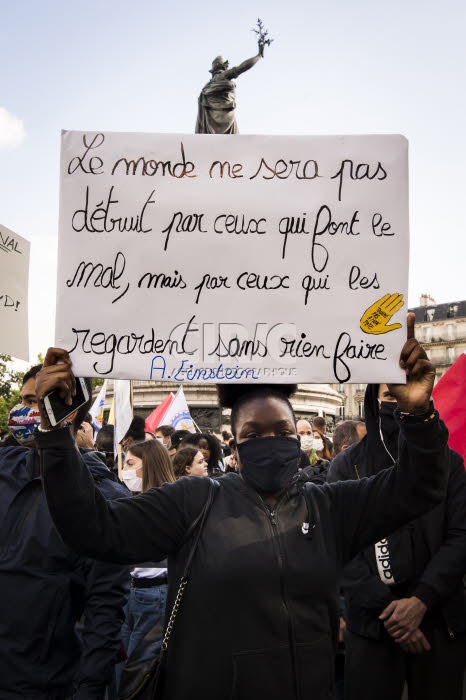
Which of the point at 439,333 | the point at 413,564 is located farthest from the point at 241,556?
the point at 439,333

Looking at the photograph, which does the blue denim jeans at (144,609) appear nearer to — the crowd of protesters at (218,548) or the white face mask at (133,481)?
the crowd of protesters at (218,548)

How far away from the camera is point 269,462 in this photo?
2252mm

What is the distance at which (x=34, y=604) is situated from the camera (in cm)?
264

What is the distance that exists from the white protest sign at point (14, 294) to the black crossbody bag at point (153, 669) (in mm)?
1919

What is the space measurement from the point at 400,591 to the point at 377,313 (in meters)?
1.73

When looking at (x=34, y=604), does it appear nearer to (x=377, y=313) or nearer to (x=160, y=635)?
(x=160, y=635)

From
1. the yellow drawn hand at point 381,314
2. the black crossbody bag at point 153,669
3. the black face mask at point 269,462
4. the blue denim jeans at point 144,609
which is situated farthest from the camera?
the blue denim jeans at point 144,609

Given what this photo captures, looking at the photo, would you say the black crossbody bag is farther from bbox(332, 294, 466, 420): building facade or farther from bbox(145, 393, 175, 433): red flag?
bbox(332, 294, 466, 420): building facade

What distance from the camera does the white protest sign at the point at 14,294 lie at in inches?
148

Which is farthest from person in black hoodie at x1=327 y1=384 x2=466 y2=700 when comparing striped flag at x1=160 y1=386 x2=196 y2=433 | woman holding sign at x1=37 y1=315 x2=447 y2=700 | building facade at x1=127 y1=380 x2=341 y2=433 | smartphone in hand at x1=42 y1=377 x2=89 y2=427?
building facade at x1=127 y1=380 x2=341 y2=433

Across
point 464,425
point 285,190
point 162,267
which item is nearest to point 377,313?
Result: point 285,190

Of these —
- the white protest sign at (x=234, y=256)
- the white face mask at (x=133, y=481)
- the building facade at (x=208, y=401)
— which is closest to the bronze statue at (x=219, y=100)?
the building facade at (x=208, y=401)

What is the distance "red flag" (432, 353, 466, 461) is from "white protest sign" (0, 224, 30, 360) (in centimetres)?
263

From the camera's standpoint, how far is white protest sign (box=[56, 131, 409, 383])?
2.39m
